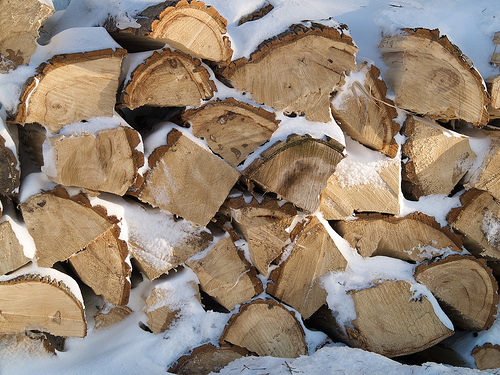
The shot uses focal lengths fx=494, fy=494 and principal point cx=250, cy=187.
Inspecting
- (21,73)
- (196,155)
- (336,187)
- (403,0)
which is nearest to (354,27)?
(403,0)

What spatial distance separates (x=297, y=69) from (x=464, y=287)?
141cm

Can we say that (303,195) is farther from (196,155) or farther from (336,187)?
(196,155)

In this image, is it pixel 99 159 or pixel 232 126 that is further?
pixel 232 126

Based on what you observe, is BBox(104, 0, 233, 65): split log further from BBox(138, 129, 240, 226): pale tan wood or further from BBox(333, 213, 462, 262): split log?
BBox(333, 213, 462, 262): split log

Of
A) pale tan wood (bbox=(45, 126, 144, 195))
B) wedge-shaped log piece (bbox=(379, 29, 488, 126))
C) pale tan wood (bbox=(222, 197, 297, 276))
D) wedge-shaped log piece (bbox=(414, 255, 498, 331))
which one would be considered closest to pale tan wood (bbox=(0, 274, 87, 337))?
pale tan wood (bbox=(45, 126, 144, 195))

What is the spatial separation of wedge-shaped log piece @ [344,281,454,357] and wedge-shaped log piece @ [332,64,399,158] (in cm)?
68

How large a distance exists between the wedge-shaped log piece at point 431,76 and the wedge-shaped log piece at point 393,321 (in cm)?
87

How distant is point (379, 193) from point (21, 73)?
163 centimetres

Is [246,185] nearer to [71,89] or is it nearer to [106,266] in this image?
[106,266]

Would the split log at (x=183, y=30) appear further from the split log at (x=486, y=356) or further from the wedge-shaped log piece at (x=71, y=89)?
the split log at (x=486, y=356)

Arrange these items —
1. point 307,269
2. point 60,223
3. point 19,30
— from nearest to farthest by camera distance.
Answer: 1. point 19,30
2. point 60,223
3. point 307,269

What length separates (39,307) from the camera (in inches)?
78.4

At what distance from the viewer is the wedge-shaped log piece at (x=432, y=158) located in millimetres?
2430

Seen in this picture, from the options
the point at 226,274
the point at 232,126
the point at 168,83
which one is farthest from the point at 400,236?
the point at 168,83
